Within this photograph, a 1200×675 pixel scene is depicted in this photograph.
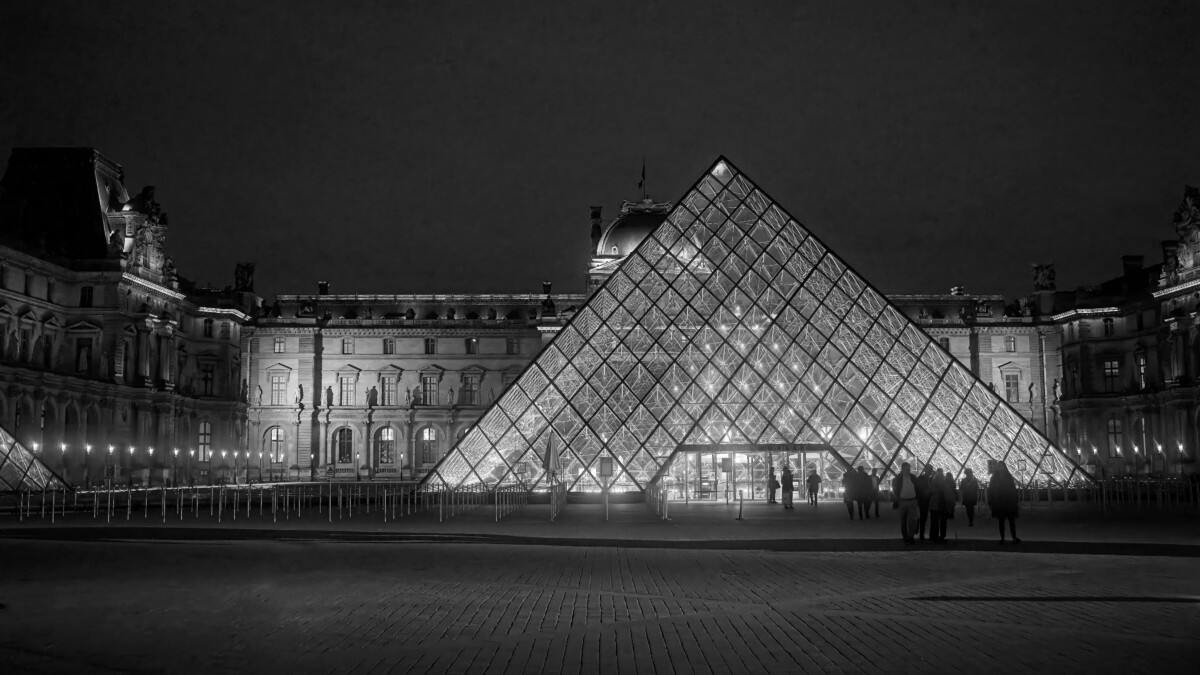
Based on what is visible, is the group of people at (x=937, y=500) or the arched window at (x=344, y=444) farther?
the arched window at (x=344, y=444)

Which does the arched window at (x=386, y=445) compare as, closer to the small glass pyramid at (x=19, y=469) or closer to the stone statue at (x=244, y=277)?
the stone statue at (x=244, y=277)

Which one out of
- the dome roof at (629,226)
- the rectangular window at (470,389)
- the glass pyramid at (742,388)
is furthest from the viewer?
the rectangular window at (470,389)

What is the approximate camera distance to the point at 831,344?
82.8 ft

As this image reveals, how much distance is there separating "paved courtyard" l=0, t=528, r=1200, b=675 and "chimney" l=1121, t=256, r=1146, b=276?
44868 mm

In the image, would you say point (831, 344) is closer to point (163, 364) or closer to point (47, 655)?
point (47, 655)

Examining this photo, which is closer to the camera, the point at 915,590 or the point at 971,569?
the point at 915,590

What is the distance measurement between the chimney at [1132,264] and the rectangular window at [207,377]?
140ft

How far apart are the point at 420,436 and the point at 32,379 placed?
23060 mm

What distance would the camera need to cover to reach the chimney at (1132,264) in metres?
51.8

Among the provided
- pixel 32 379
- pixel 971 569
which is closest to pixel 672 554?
pixel 971 569

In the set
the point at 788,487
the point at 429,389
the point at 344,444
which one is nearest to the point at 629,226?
the point at 429,389

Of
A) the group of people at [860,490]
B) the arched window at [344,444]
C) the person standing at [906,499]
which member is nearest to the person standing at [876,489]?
the group of people at [860,490]

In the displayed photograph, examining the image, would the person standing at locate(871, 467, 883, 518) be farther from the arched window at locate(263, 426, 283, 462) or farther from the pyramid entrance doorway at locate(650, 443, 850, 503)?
the arched window at locate(263, 426, 283, 462)

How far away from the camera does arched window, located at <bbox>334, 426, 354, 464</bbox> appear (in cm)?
5516
